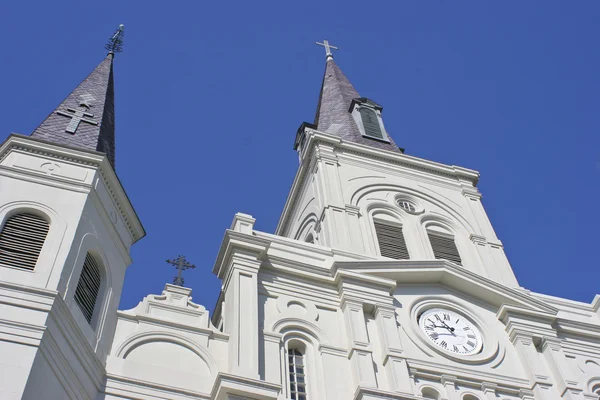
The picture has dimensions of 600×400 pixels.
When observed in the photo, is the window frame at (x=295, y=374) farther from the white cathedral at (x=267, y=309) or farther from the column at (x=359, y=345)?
the column at (x=359, y=345)

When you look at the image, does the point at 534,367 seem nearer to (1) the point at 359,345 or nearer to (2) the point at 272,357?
→ (1) the point at 359,345

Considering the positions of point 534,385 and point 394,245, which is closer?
point 534,385

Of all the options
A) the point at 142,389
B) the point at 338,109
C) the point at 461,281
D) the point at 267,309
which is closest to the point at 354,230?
the point at 461,281

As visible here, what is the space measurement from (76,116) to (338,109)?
14.9 metres

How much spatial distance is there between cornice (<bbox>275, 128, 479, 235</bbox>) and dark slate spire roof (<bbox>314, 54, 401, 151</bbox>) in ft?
9.34

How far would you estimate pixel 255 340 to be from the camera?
19.7 m

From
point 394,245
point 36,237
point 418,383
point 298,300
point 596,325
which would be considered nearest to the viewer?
point 36,237

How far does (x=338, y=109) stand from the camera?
37.0 metres

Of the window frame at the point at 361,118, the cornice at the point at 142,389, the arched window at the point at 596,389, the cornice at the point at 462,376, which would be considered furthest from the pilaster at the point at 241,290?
the window frame at the point at 361,118

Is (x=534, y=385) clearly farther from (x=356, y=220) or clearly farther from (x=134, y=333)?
(x=134, y=333)

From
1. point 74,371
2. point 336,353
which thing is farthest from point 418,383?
point 74,371

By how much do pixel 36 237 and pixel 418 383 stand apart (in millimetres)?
9528

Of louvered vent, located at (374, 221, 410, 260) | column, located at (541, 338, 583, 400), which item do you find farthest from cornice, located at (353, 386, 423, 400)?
louvered vent, located at (374, 221, 410, 260)

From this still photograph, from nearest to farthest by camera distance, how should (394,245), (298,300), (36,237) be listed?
(36,237), (298,300), (394,245)
